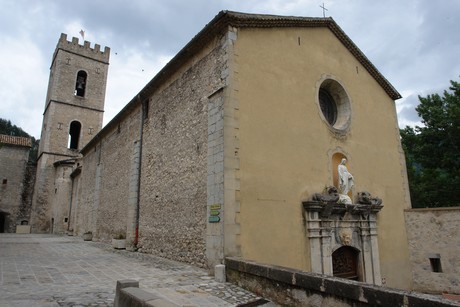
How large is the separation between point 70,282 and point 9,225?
25.2m

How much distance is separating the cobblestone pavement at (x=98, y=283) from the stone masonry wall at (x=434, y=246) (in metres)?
7.43

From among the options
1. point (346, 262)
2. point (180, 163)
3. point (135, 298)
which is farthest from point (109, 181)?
point (135, 298)

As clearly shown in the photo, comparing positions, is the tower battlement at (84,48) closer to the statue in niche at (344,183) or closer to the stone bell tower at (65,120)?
the stone bell tower at (65,120)

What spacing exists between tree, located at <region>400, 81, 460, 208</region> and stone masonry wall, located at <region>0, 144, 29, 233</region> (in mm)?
29871

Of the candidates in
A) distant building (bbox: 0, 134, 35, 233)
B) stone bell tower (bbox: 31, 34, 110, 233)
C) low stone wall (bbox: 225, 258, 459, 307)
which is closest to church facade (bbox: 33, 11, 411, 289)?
low stone wall (bbox: 225, 258, 459, 307)

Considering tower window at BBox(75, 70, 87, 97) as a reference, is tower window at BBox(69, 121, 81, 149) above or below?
below

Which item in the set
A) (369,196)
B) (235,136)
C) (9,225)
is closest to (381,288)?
(235,136)

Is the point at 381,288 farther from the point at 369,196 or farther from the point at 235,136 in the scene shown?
the point at 369,196

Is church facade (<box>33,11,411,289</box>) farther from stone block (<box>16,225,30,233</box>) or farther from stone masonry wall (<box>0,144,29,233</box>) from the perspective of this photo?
stone masonry wall (<box>0,144,29,233</box>)

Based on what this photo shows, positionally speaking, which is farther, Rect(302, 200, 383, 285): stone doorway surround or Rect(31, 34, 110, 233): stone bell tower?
Rect(31, 34, 110, 233): stone bell tower

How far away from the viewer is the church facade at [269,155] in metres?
7.41

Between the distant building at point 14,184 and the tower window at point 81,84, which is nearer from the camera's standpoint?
the distant building at point 14,184

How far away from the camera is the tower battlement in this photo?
28.9 metres

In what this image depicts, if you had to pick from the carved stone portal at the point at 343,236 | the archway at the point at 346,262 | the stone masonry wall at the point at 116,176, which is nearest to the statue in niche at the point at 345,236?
the carved stone portal at the point at 343,236
